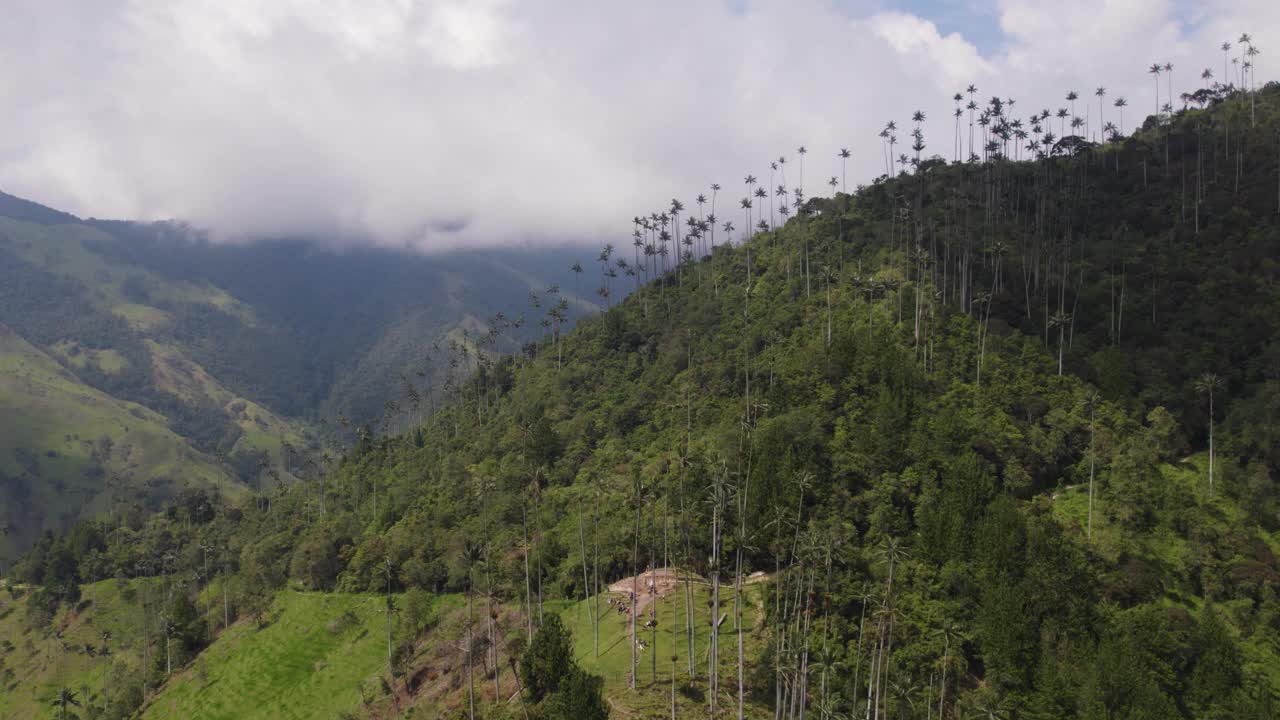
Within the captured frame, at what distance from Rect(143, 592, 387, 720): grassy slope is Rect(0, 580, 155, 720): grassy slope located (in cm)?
2337

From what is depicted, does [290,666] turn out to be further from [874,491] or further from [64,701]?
[874,491]

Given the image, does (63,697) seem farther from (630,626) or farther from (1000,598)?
(1000,598)

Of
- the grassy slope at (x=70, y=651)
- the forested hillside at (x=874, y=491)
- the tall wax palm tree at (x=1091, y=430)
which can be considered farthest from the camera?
the grassy slope at (x=70, y=651)

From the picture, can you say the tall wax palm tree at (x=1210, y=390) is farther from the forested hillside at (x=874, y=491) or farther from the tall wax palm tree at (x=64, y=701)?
the tall wax palm tree at (x=64, y=701)

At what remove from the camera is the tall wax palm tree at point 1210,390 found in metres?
101

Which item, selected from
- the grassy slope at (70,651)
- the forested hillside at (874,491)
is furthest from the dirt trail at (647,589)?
the grassy slope at (70,651)

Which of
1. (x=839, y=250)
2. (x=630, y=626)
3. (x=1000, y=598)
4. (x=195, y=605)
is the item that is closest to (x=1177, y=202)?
(x=839, y=250)

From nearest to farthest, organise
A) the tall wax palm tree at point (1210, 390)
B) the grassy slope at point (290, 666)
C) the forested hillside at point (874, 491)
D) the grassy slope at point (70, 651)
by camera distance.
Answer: the forested hillside at point (874, 491) < the tall wax palm tree at point (1210, 390) < the grassy slope at point (290, 666) < the grassy slope at point (70, 651)

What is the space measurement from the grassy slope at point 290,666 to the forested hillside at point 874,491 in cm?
180

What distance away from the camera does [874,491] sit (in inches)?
3939

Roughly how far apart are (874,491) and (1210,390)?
4995 cm

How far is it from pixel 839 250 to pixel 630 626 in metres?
99.3

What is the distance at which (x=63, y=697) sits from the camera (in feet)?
436

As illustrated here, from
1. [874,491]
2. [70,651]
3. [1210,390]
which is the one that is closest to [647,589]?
[874,491]
